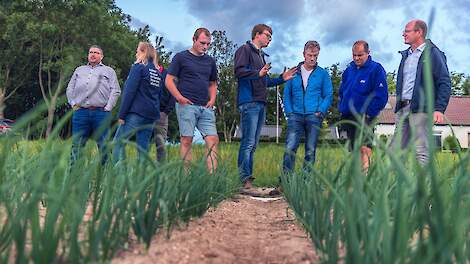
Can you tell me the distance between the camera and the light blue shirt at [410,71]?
4734 mm

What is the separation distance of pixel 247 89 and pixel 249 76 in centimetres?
17

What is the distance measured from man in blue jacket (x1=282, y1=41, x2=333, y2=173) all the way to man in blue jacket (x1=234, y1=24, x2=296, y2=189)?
0.68 feet

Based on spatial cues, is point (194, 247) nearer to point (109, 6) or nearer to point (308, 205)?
point (308, 205)

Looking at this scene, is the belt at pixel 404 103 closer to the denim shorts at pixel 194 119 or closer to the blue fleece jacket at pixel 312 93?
the blue fleece jacket at pixel 312 93

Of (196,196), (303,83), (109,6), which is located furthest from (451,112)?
(196,196)

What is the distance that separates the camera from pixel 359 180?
1420 millimetres

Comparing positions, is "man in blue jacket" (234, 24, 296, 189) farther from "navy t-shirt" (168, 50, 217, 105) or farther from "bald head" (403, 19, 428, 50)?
"bald head" (403, 19, 428, 50)

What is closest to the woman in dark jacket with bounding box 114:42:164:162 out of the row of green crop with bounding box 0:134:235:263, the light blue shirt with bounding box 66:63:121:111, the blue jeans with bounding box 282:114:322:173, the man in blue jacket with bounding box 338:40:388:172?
the light blue shirt with bounding box 66:63:121:111

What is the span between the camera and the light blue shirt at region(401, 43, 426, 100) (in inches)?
186

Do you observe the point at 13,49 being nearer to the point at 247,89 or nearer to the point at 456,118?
the point at 247,89

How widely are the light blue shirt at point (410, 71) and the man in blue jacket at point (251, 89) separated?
1.12 metres

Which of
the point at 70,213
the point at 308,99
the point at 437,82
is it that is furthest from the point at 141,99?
the point at 70,213

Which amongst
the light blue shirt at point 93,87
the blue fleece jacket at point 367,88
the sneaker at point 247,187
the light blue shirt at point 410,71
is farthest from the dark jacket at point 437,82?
the light blue shirt at point 93,87

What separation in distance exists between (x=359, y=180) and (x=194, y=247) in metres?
0.78
